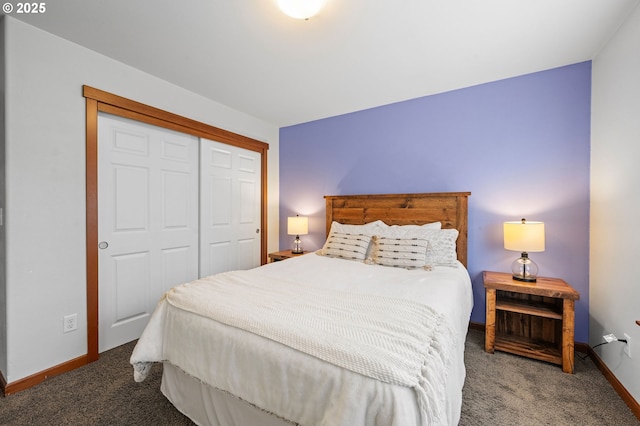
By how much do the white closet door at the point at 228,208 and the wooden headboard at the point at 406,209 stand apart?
1033 millimetres

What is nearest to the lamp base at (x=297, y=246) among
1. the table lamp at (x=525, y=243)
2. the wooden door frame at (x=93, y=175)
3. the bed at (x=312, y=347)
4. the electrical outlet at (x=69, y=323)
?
the bed at (x=312, y=347)

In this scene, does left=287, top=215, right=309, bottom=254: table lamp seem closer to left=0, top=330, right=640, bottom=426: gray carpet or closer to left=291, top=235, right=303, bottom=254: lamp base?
left=291, top=235, right=303, bottom=254: lamp base

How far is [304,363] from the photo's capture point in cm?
102

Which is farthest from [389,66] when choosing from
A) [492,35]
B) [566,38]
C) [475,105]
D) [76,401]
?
[76,401]

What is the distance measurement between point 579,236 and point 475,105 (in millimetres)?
1469

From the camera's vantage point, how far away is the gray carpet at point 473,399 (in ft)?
4.96

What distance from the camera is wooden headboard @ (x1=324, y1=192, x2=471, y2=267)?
266cm

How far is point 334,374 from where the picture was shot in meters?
0.95

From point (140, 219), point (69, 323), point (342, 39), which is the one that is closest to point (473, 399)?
point (342, 39)

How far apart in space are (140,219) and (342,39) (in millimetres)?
2308

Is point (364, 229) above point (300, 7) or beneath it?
beneath

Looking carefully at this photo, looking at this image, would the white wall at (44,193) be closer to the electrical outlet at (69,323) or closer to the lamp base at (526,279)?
the electrical outlet at (69,323)

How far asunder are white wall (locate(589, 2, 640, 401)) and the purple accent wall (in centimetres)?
10

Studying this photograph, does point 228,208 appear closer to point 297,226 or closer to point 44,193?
point 297,226
